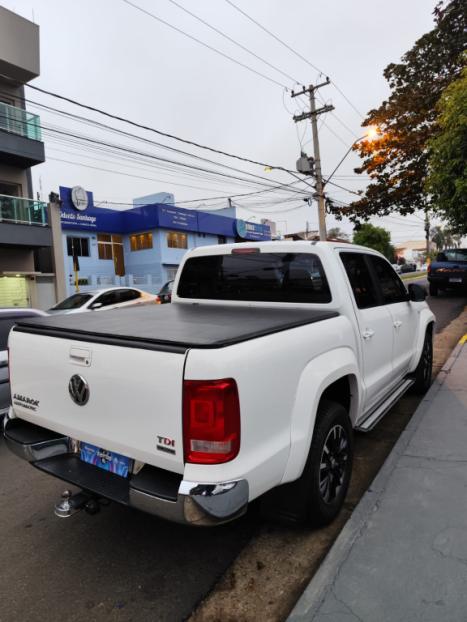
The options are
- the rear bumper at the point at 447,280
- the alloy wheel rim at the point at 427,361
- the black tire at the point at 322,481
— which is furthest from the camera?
the rear bumper at the point at 447,280

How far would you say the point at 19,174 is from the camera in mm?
18000

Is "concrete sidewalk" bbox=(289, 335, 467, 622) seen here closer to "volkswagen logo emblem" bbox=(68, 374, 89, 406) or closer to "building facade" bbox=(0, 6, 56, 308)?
"volkswagen logo emblem" bbox=(68, 374, 89, 406)


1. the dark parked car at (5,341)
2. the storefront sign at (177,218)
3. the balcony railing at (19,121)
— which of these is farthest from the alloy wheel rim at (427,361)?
the storefront sign at (177,218)

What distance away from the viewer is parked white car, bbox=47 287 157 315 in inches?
403

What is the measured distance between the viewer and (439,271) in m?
16.4

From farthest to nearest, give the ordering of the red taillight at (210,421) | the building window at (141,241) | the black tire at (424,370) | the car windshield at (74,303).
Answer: the building window at (141,241)
the car windshield at (74,303)
the black tire at (424,370)
the red taillight at (210,421)

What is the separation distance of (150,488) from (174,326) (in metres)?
0.91

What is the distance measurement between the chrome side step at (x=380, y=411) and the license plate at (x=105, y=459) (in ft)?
5.94

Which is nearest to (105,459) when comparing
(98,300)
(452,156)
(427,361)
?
(427,361)

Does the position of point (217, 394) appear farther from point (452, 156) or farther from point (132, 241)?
point (132, 241)

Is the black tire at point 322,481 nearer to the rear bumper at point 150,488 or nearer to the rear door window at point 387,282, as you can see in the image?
the rear bumper at point 150,488

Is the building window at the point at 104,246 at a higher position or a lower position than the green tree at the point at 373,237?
lower

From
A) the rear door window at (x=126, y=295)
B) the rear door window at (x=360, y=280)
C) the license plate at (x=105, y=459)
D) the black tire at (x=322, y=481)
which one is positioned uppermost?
the rear door window at (x=360, y=280)

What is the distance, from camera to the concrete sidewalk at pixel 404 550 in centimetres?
204
